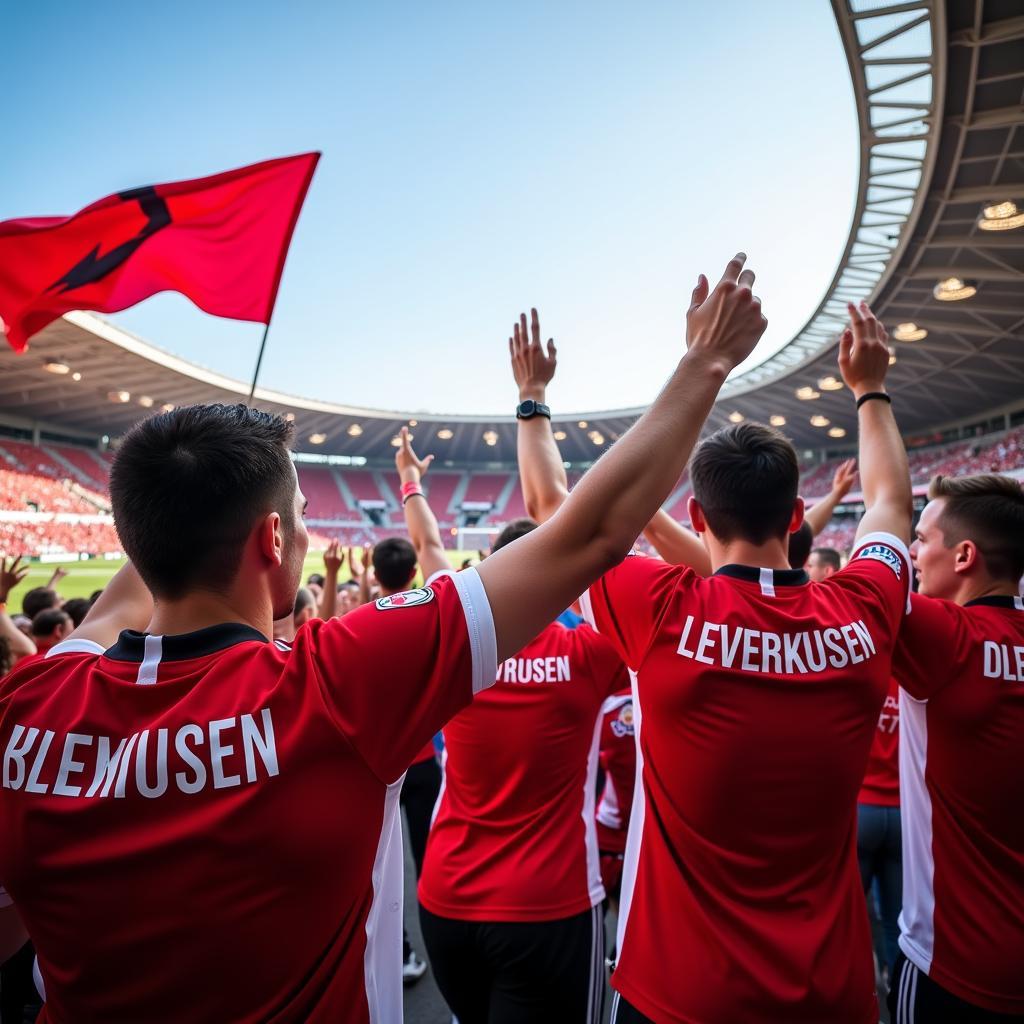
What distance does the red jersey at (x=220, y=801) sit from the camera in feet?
2.92

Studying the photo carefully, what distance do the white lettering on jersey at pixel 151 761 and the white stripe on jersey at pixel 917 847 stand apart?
194cm

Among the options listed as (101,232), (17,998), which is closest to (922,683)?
(17,998)

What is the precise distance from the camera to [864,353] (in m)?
2.00

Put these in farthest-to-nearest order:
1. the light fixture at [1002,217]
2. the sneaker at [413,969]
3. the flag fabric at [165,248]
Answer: the light fixture at [1002,217] < the flag fabric at [165,248] < the sneaker at [413,969]

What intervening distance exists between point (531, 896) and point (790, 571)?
1347 mm

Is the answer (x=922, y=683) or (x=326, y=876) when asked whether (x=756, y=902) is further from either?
(x=326, y=876)

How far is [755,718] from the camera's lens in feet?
4.87

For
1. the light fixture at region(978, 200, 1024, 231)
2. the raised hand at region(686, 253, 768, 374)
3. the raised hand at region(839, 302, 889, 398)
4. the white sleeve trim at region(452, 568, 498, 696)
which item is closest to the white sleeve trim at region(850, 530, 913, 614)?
the raised hand at region(839, 302, 889, 398)

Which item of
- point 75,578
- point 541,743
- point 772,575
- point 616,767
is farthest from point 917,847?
point 75,578

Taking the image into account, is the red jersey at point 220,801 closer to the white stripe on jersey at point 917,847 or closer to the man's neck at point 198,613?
the man's neck at point 198,613

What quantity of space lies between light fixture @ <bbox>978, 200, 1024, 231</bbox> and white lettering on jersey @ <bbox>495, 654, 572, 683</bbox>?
543 inches

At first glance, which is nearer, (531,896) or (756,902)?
(756,902)

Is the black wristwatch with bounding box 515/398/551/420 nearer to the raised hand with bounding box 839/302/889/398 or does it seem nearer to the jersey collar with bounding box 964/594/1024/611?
the raised hand with bounding box 839/302/889/398

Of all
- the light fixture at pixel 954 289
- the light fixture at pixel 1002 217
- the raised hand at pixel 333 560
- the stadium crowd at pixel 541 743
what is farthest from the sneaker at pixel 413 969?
the light fixture at pixel 954 289
